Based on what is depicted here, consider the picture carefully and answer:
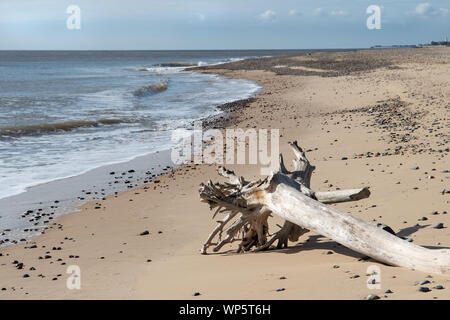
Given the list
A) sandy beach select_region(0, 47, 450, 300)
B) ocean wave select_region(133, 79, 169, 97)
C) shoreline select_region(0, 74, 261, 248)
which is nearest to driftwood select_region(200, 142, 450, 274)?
sandy beach select_region(0, 47, 450, 300)

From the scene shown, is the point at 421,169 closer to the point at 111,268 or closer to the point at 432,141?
the point at 432,141

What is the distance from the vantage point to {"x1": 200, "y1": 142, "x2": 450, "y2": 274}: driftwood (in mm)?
5453

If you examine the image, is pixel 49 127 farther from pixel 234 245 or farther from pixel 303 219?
pixel 303 219

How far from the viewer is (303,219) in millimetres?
6648

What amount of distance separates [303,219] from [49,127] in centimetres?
1864

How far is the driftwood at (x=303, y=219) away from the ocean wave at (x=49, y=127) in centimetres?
1562

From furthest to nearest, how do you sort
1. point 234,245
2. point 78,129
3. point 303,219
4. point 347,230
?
point 78,129
point 234,245
point 303,219
point 347,230

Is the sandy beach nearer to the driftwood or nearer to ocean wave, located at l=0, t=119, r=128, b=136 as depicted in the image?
the driftwood

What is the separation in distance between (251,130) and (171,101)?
1623 cm

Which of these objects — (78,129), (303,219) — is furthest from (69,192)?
(78,129)

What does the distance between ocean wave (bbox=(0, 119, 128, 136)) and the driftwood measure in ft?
51.3

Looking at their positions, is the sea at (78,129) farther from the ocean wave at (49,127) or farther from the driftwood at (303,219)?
the driftwood at (303,219)

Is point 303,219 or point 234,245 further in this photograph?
point 234,245
